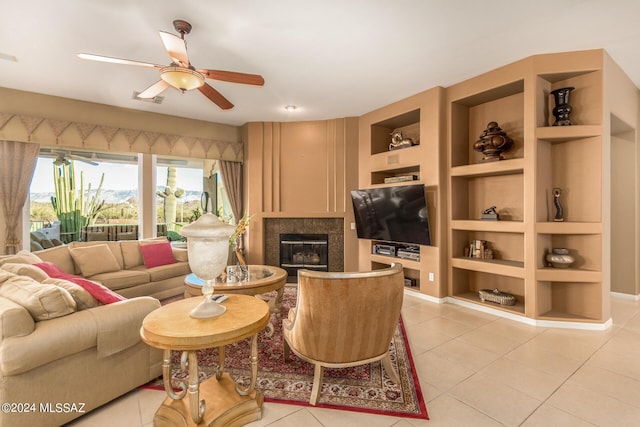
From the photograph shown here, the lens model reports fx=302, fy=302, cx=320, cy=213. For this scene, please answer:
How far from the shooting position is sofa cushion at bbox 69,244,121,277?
390cm

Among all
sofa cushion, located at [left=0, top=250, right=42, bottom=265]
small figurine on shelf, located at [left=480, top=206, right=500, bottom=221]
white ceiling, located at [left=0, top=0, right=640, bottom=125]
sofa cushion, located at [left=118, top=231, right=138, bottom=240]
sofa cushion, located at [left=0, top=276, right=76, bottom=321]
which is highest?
white ceiling, located at [left=0, top=0, right=640, bottom=125]

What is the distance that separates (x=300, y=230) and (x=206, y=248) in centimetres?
400

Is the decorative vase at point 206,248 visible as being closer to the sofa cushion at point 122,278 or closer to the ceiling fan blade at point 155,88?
the ceiling fan blade at point 155,88

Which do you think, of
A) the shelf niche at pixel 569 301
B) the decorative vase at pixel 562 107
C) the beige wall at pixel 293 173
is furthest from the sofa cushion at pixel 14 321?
the decorative vase at pixel 562 107

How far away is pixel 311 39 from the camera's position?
2.92 metres

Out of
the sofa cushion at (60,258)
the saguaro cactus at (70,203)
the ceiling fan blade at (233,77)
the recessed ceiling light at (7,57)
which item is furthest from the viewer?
the saguaro cactus at (70,203)

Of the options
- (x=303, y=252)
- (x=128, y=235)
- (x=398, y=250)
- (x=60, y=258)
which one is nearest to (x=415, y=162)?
(x=398, y=250)

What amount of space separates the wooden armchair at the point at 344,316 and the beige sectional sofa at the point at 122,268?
2.95m

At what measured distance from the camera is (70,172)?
188 inches

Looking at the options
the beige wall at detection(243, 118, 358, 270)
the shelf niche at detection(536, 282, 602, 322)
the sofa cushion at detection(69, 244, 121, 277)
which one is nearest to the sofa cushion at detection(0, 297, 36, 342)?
the sofa cushion at detection(69, 244, 121, 277)

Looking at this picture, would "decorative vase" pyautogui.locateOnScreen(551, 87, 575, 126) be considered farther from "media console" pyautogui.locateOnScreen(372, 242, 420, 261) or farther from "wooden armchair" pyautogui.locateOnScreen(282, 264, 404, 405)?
"wooden armchair" pyautogui.locateOnScreen(282, 264, 404, 405)

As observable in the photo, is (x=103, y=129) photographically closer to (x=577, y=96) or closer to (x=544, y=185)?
(x=544, y=185)

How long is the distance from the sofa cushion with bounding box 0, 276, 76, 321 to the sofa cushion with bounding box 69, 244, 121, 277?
2107mm

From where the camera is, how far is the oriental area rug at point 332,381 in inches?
78.6
